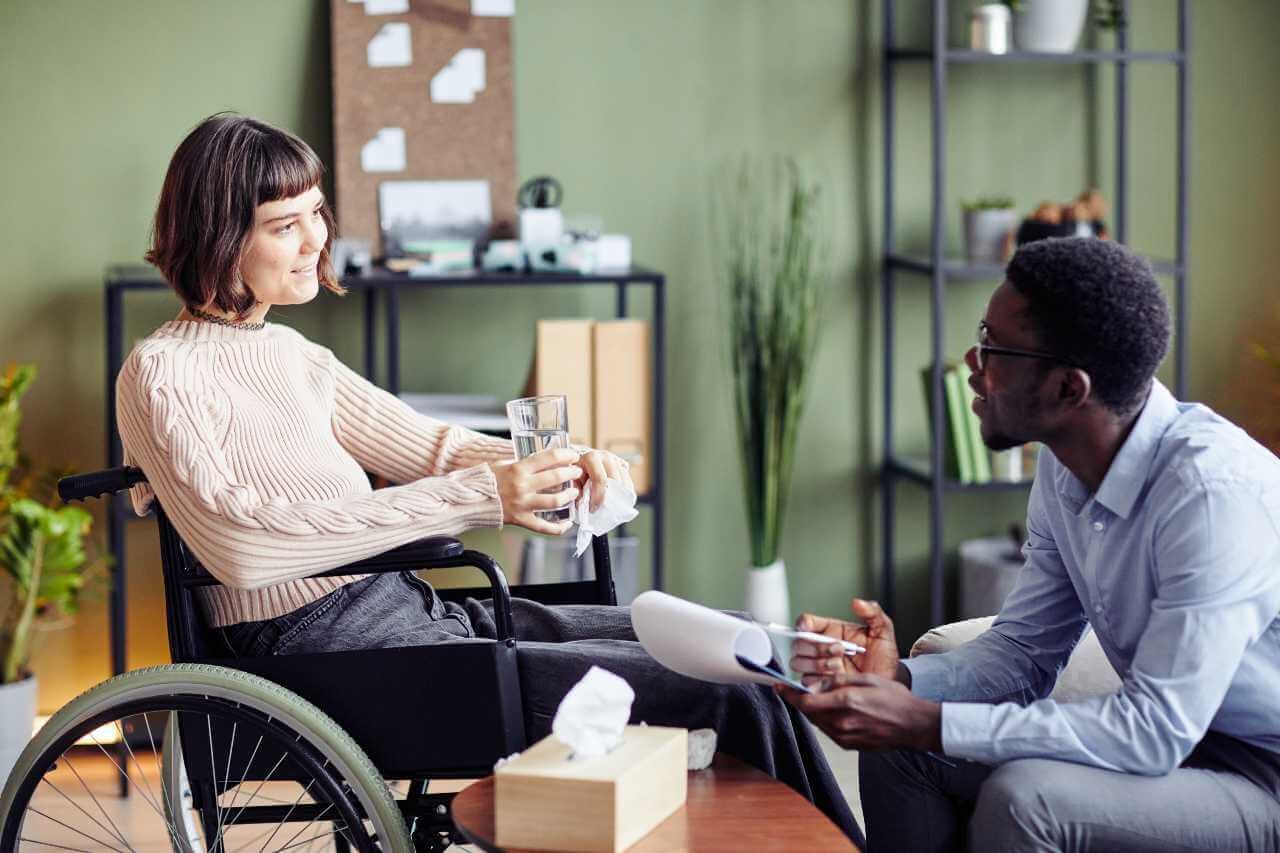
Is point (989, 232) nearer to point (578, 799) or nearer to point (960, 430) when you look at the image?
point (960, 430)

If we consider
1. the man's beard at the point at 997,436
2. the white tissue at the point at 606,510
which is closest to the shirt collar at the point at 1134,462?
the man's beard at the point at 997,436

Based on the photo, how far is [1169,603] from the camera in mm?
1661

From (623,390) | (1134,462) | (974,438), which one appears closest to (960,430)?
(974,438)

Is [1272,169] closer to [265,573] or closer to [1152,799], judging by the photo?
[1152,799]

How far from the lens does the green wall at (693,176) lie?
11.6 feet

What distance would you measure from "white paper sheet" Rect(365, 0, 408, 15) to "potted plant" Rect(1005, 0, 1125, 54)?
53.9 inches

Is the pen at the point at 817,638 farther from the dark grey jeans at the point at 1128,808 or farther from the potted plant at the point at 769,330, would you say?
the potted plant at the point at 769,330

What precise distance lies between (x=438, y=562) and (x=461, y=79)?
1969 mm

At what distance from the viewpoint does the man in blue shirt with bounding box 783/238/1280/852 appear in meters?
1.64

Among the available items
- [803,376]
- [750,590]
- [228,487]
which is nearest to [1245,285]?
[803,376]

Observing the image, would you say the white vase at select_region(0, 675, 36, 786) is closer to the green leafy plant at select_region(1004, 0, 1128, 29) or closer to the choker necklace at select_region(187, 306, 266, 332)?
the choker necklace at select_region(187, 306, 266, 332)

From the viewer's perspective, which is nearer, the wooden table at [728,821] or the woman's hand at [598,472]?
the wooden table at [728,821]

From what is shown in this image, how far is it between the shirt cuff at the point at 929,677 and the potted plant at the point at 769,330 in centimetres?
177

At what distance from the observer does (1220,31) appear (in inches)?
156
